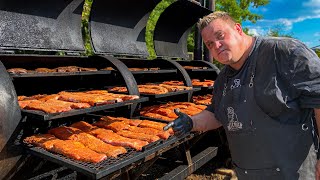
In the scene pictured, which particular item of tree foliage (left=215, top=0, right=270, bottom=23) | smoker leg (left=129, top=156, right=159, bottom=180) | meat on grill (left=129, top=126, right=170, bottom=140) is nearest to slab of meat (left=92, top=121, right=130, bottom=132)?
meat on grill (left=129, top=126, right=170, bottom=140)

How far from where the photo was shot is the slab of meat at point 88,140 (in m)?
2.45

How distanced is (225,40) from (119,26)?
10.2ft

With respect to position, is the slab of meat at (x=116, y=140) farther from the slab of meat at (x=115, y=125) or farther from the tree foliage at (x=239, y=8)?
the tree foliage at (x=239, y=8)

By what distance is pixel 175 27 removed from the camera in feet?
21.3

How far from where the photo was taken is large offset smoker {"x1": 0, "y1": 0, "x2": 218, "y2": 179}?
7.74 ft

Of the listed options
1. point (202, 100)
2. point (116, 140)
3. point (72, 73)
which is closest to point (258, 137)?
point (116, 140)

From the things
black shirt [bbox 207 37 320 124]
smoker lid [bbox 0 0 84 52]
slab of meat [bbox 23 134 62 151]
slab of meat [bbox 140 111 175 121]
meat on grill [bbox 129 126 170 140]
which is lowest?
slab of meat [bbox 140 111 175 121]

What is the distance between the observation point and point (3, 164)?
234 centimetres

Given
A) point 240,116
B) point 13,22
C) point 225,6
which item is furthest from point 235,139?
point 225,6

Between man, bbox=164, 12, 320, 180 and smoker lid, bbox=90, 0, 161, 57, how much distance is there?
2.59 m

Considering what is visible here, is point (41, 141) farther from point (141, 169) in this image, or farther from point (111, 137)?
point (141, 169)

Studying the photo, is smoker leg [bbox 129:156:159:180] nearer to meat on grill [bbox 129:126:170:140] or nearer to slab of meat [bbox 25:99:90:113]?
meat on grill [bbox 129:126:170:140]

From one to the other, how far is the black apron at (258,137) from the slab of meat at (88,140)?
981 mm

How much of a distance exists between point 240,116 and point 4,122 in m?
1.88
